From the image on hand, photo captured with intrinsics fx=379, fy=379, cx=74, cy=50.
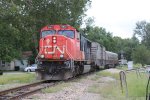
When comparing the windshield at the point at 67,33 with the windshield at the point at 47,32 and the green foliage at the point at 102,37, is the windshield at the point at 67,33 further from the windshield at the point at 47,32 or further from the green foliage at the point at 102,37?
the green foliage at the point at 102,37

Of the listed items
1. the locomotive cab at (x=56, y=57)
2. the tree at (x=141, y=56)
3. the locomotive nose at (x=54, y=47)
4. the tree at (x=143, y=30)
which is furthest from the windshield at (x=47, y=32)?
the tree at (x=143, y=30)

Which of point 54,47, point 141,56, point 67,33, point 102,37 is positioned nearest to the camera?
point 54,47

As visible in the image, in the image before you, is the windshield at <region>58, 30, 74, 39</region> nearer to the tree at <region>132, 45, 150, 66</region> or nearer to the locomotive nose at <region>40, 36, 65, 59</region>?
the locomotive nose at <region>40, 36, 65, 59</region>

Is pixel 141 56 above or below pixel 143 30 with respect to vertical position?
below

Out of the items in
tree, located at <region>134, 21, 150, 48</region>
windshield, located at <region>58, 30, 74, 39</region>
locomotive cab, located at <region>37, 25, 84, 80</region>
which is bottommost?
locomotive cab, located at <region>37, 25, 84, 80</region>

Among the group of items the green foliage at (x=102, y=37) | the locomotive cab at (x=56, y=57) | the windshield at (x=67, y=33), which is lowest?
the locomotive cab at (x=56, y=57)

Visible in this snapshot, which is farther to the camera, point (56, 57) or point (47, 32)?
point (47, 32)

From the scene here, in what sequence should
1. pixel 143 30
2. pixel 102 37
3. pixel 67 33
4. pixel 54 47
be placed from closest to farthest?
pixel 54 47 < pixel 67 33 < pixel 102 37 < pixel 143 30

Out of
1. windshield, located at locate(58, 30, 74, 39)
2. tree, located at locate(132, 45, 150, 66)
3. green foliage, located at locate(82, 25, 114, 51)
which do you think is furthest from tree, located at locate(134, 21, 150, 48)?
windshield, located at locate(58, 30, 74, 39)

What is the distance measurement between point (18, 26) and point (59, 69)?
25.2 ft

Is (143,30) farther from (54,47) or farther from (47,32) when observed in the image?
(54,47)

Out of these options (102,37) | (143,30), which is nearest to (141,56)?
(102,37)

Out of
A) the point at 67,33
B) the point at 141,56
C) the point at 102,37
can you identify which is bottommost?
the point at 141,56

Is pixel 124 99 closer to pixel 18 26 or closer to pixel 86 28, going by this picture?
pixel 18 26
